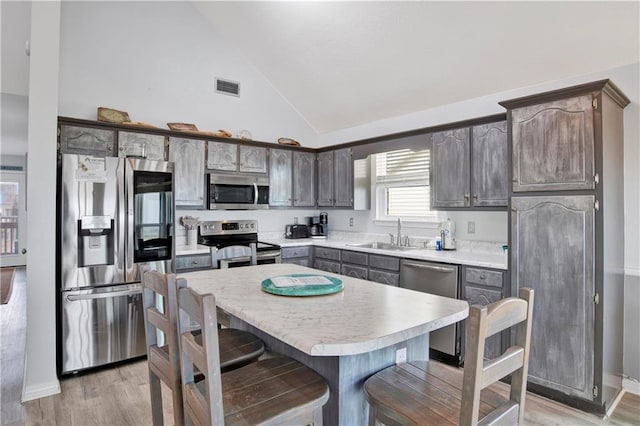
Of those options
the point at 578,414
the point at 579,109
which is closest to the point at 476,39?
the point at 579,109

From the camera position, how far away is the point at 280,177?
4.78m

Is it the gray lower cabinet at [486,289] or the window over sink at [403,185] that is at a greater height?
the window over sink at [403,185]

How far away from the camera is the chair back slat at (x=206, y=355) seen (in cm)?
117

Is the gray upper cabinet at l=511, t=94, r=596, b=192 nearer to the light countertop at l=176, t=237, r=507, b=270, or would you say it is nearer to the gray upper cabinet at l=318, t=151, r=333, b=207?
the light countertop at l=176, t=237, r=507, b=270

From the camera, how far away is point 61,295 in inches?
116

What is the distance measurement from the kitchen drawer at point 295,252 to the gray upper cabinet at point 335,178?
728mm

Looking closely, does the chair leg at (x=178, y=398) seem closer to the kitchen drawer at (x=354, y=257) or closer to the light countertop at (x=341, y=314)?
the light countertop at (x=341, y=314)

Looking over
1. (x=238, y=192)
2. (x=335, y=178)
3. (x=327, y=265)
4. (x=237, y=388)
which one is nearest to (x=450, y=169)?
(x=335, y=178)

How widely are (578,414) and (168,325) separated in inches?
105

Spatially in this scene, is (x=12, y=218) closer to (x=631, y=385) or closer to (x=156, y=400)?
(x=156, y=400)

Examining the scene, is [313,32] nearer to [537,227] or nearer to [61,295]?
[537,227]

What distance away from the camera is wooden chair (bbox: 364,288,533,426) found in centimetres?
107

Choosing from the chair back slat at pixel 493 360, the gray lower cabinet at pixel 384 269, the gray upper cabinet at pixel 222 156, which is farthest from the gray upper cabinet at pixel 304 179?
the chair back slat at pixel 493 360

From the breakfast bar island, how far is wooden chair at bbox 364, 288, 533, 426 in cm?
9
